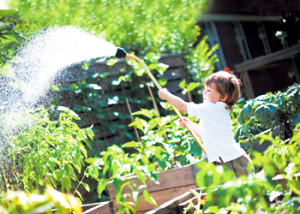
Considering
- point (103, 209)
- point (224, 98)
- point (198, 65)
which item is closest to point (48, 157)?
point (103, 209)

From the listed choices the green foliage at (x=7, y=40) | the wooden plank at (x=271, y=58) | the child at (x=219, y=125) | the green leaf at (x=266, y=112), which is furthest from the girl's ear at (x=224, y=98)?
the wooden plank at (x=271, y=58)

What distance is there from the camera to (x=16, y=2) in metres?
4.61

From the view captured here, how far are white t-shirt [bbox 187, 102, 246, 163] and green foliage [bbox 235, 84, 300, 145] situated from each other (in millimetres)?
319

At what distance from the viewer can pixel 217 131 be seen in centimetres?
199

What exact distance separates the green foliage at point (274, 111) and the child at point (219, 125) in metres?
0.28

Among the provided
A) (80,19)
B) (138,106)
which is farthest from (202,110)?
(80,19)

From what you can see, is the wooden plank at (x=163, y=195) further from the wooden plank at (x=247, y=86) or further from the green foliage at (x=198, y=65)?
the wooden plank at (x=247, y=86)

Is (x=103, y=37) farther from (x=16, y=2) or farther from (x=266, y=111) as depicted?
(x=266, y=111)

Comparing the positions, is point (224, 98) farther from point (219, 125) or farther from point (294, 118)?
point (294, 118)

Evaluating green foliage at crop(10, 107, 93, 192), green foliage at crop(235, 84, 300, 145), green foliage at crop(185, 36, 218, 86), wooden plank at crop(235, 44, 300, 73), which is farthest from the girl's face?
wooden plank at crop(235, 44, 300, 73)

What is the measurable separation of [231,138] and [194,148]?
434 millimetres

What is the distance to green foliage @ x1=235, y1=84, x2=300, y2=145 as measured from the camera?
85.1 inches

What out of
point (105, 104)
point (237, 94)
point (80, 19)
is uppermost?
point (80, 19)

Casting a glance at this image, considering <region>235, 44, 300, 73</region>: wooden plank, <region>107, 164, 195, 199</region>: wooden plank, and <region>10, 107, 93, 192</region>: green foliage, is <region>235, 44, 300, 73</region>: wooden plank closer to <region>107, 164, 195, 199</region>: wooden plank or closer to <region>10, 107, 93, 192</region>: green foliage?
<region>107, 164, 195, 199</region>: wooden plank
